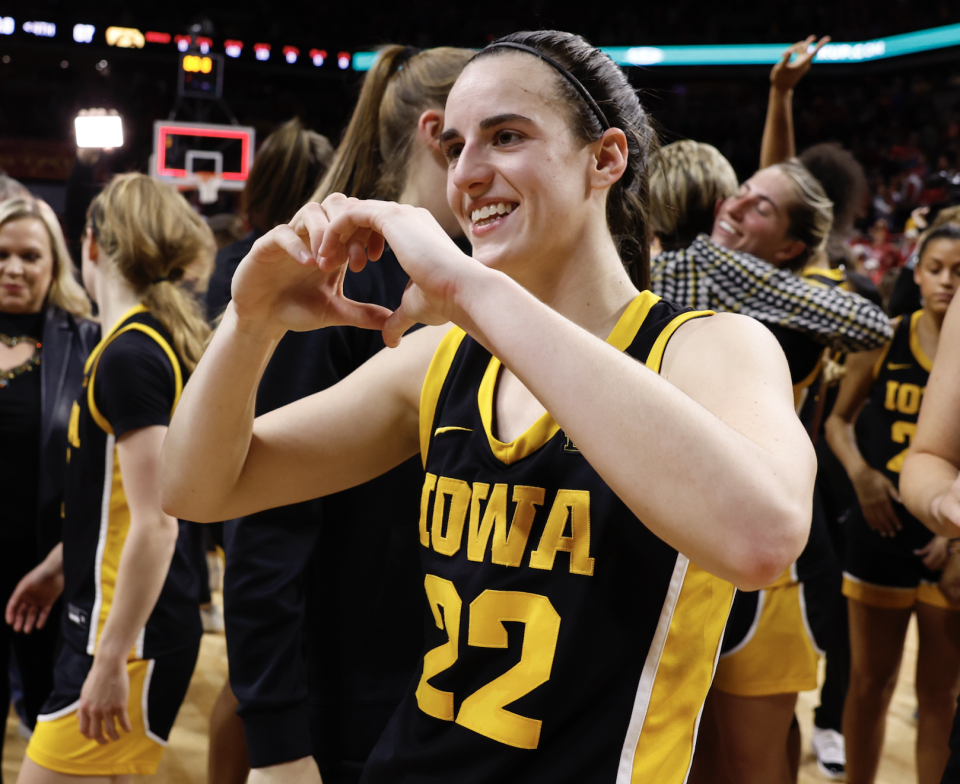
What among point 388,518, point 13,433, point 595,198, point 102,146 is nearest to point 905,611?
point 388,518

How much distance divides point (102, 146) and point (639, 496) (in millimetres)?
4359

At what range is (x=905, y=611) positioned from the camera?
3320mm

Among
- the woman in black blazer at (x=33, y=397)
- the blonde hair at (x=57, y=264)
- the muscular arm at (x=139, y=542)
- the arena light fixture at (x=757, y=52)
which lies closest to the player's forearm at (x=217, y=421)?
the muscular arm at (x=139, y=542)

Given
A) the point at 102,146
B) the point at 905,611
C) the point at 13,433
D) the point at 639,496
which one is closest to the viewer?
the point at 639,496

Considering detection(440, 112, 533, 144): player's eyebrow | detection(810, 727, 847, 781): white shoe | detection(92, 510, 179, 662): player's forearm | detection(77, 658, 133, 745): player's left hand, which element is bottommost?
detection(810, 727, 847, 781): white shoe

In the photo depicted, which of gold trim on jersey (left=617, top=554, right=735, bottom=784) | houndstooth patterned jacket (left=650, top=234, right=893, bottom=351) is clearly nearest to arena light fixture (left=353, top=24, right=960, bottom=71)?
houndstooth patterned jacket (left=650, top=234, right=893, bottom=351)

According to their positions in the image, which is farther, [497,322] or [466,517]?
[466,517]

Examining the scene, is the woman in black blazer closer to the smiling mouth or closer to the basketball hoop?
the smiling mouth

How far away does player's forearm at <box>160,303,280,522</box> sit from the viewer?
1.33m

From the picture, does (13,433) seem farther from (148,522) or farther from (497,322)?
(497,322)

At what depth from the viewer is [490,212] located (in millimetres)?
1287

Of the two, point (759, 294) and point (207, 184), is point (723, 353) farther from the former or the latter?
point (207, 184)

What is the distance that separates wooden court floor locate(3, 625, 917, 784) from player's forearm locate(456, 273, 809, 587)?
10.6ft

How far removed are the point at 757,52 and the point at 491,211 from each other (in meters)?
21.3
